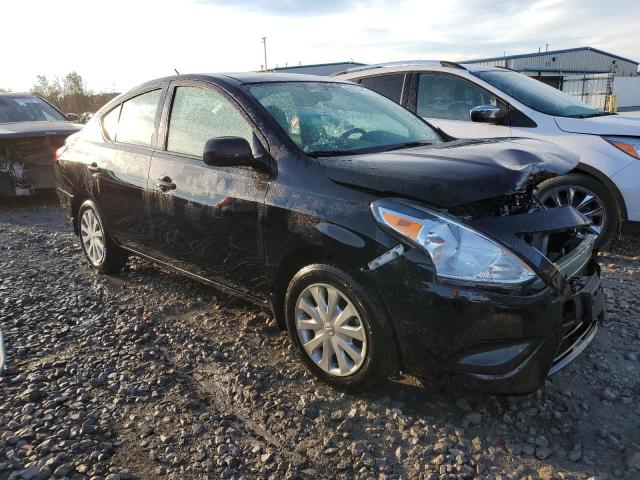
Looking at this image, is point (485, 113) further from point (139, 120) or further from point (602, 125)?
point (139, 120)

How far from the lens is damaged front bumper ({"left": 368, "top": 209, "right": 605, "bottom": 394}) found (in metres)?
2.35

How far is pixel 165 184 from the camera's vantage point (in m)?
3.77

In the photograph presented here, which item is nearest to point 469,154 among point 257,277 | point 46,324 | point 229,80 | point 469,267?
point 469,267

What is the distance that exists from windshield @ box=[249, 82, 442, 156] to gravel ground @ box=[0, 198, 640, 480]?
1.37 meters

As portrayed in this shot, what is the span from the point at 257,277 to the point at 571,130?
3.66 m

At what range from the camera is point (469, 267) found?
238 centimetres

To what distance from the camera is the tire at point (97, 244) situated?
15.8 ft

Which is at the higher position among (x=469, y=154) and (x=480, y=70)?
(x=480, y=70)

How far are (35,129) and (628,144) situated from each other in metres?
7.92

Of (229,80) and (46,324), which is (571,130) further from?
(46,324)

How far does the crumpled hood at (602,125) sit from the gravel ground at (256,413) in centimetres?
180

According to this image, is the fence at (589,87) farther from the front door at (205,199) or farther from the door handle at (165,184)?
the door handle at (165,184)

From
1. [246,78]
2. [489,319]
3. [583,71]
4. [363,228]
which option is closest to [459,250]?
[489,319]

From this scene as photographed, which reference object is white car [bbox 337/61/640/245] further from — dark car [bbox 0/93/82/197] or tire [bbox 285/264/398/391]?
dark car [bbox 0/93/82/197]
